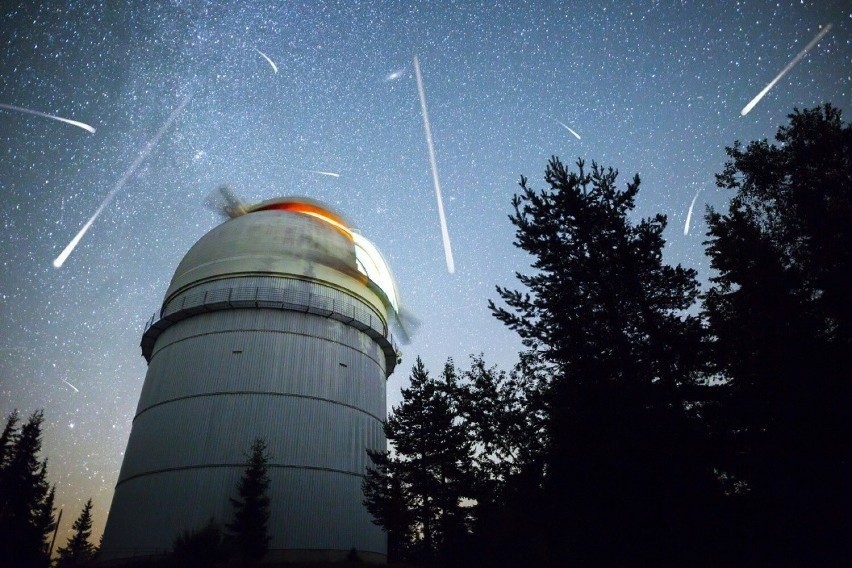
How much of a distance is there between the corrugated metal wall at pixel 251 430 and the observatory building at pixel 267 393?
0.05 m

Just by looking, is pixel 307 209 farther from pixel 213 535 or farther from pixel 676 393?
pixel 676 393

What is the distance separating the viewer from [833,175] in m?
12.8

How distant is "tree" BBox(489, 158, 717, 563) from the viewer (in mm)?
7805

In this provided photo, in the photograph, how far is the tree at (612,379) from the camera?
25.6 feet

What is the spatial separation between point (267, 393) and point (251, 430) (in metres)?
1.54

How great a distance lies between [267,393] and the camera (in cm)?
1869

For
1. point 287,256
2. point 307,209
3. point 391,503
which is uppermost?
point 307,209

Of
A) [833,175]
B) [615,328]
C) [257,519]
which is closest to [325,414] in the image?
[257,519]

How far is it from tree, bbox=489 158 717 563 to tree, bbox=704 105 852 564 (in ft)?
4.33

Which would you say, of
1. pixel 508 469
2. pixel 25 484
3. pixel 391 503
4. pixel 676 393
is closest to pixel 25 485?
pixel 25 484

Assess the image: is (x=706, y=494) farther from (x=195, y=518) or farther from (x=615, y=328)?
(x=195, y=518)

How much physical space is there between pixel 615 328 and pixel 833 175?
8.71 m

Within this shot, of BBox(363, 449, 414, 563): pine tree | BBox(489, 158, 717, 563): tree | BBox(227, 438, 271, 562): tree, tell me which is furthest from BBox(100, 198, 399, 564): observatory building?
BBox(489, 158, 717, 563): tree

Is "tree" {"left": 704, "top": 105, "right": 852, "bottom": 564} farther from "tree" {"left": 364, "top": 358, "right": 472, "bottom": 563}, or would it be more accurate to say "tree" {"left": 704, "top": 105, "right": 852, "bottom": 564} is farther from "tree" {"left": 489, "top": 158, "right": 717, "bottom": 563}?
"tree" {"left": 364, "top": 358, "right": 472, "bottom": 563}
